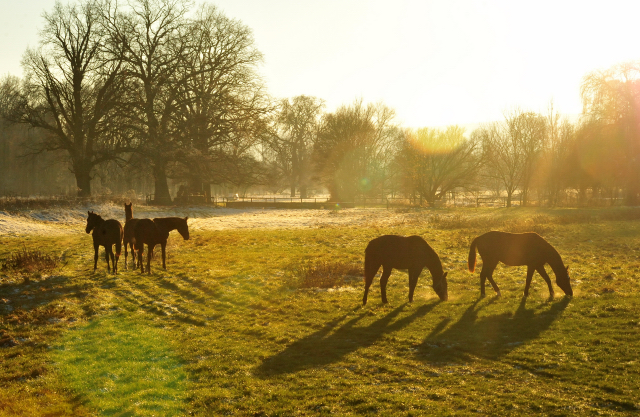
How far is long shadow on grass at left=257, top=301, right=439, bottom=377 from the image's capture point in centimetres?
798

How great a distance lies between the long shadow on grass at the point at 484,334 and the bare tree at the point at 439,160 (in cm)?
4564

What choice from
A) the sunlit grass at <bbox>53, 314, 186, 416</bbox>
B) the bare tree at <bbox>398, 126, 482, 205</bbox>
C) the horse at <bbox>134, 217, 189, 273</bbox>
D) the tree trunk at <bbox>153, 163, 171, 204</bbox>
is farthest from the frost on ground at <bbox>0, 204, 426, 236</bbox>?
the sunlit grass at <bbox>53, 314, 186, 416</bbox>

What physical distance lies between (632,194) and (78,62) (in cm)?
4935

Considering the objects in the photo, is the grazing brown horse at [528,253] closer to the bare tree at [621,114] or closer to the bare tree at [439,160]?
the bare tree at [621,114]

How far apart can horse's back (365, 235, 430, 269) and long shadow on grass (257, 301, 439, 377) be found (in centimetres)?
113

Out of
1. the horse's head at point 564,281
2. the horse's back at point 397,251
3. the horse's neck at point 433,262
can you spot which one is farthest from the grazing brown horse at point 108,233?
the horse's head at point 564,281

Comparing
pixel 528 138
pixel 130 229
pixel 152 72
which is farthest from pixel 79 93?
pixel 528 138

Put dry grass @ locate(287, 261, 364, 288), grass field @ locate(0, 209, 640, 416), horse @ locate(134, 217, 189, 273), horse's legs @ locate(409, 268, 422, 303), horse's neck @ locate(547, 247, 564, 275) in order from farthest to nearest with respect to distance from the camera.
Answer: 1. horse @ locate(134, 217, 189, 273)
2. dry grass @ locate(287, 261, 364, 288)
3. horse's neck @ locate(547, 247, 564, 275)
4. horse's legs @ locate(409, 268, 422, 303)
5. grass field @ locate(0, 209, 640, 416)

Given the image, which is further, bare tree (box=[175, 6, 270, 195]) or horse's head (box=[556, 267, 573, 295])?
bare tree (box=[175, 6, 270, 195])

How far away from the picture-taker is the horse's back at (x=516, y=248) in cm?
1197

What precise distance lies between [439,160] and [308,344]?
50.5 m

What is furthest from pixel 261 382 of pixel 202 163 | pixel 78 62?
pixel 78 62

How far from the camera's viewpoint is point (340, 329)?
1001 cm

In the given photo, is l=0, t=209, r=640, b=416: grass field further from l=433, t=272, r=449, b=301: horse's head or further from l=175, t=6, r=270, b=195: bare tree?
l=175, t=6, r=270, b=195: bare tree
